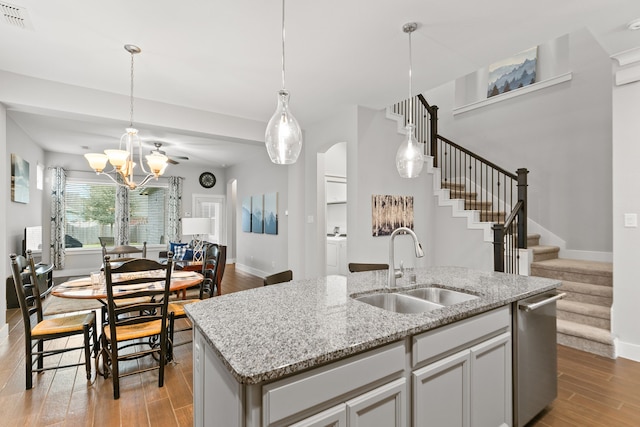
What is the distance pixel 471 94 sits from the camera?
5906 mm

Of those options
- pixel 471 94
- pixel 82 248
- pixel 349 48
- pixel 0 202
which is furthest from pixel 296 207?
pixel 82 248

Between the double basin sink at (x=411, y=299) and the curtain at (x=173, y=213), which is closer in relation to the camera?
the double basin sink at (x=411, y=299)

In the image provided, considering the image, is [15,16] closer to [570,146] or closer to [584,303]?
[584,303]

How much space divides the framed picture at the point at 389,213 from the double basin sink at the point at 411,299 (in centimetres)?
229

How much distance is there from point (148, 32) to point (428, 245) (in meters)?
4.40

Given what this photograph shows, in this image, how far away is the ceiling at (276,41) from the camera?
2334mm

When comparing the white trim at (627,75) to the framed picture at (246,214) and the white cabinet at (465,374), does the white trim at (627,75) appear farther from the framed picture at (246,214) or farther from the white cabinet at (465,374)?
the framed picture at (246,214)

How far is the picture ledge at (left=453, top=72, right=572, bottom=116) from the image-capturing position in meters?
4.63

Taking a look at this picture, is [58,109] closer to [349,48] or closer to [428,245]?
[349,48]

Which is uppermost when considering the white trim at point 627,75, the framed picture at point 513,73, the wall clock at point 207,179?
the framed picture at point 513,73

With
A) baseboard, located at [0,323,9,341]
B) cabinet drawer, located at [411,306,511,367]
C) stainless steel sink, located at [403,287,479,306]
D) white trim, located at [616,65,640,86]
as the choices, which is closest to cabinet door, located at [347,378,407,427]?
cabinet drawer, located at [411,306,511,367]

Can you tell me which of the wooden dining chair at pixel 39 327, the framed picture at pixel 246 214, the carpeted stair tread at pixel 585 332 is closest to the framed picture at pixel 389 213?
the carpeted stair tread at pixel 585 332

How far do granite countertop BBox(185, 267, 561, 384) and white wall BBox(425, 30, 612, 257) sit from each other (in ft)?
10.2

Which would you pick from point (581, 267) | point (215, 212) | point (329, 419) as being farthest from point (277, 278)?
point (215, 212)
